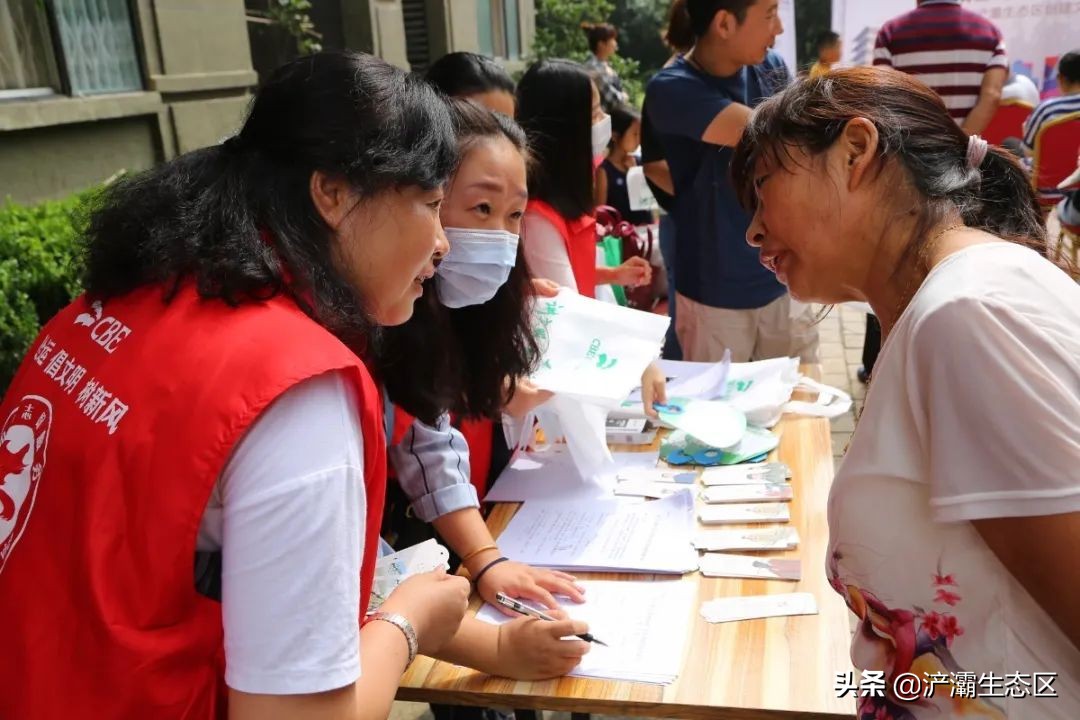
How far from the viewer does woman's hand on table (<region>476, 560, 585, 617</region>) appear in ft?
4.74

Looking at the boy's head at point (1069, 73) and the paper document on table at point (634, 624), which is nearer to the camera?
the paper document on table at point (634, 624)

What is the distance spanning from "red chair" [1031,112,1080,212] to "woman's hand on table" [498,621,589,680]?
17.0 feet

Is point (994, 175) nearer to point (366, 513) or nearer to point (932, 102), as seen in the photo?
Result: point (932, 102)

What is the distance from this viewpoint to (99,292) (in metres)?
A: 0.99

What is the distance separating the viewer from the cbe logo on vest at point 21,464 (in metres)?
0.90

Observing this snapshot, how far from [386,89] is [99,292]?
40 cm

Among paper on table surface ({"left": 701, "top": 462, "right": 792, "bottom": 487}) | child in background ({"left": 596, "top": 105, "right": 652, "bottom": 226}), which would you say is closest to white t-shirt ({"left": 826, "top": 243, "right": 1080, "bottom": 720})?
paper on table surface ({"left": 701, "top": 462, "right": 792, "bottom": 487})

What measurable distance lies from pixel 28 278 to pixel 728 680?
254cm

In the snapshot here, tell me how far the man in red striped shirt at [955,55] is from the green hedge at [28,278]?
3.50 m

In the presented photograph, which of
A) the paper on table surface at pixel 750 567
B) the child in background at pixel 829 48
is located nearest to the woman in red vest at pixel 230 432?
the paper on table surface at pixel 750 567

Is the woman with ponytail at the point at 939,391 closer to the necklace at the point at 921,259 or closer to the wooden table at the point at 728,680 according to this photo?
the necklace at the point at 921,259

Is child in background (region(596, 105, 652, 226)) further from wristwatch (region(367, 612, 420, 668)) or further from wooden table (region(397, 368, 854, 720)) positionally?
wristwatch (region(367, 612, 420, 668))

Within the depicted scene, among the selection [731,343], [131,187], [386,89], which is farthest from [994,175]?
[731,343]

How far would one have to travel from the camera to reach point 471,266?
68.5 inches
